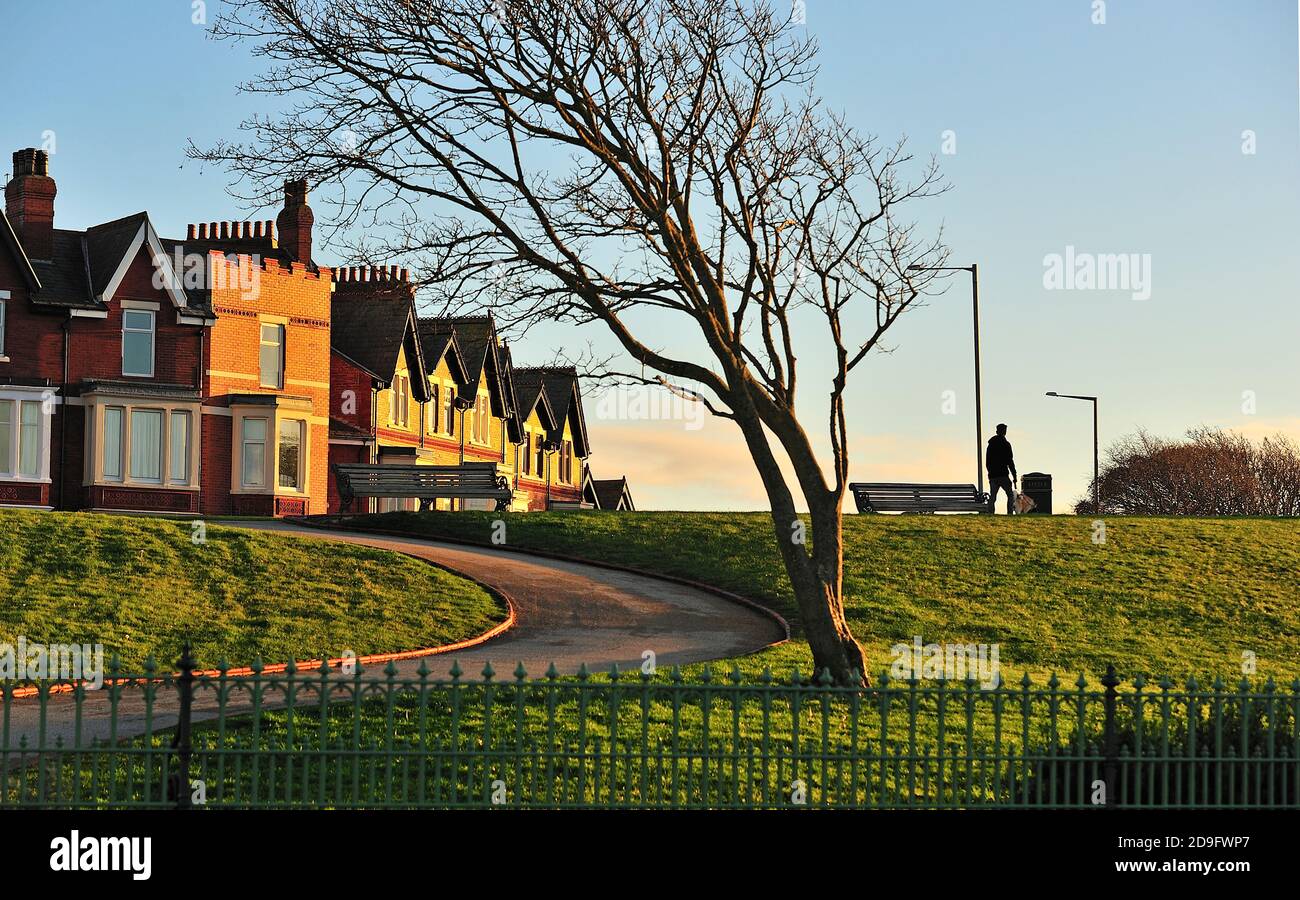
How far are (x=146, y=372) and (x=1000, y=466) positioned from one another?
25.7 metres

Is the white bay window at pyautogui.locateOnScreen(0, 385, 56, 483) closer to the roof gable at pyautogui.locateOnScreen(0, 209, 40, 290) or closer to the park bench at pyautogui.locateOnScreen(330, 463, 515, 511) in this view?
the roof gable at pyautogui.locateOnScreen(0, 209, 40, 290)

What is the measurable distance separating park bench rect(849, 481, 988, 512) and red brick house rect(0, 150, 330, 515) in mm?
19572

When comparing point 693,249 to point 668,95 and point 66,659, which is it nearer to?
point 668,95

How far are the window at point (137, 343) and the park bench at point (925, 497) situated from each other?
22.0m

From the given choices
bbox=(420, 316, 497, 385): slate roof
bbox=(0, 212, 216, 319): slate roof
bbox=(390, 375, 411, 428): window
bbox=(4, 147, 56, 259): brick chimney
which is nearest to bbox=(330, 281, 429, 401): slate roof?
bbox=(390, 375, 411, 428): window

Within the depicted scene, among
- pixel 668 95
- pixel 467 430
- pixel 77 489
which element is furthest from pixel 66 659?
pixel 467 430

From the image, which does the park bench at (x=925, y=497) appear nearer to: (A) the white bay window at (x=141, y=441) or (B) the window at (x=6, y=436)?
(A) the white bay window at (x=141, y=441)

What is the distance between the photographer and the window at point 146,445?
4653 cm

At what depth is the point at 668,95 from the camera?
21219 millimetres

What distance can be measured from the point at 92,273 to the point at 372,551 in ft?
72.9

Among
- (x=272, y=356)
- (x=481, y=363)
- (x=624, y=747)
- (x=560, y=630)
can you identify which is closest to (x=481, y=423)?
(x=481, y=363)

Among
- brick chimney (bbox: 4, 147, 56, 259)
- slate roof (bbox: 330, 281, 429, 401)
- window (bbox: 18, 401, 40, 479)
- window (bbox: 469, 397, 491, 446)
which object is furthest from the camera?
window (bbox: 469, 397, 491, 446)

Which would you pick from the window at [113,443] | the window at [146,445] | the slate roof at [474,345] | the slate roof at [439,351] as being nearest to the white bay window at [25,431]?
the window at [113,443]

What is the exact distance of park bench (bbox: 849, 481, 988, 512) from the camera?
40.8 m
